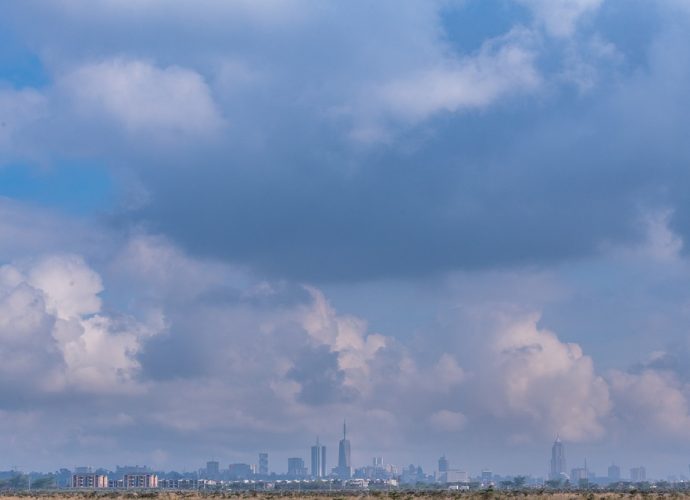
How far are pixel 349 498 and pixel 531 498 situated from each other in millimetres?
27239

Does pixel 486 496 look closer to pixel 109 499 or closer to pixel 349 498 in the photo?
pixel 349 498

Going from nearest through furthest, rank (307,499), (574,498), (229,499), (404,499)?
(574,498)
(404,499)
(307,499)
(229,499)

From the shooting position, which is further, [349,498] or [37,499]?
[37,499]

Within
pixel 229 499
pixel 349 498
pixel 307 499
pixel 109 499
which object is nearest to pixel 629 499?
pixel 349 498

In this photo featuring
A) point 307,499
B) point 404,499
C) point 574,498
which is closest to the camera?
point 574,498

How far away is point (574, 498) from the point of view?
151 meters

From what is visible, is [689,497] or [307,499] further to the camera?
[307,499]

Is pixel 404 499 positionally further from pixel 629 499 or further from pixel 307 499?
pixel 629 499

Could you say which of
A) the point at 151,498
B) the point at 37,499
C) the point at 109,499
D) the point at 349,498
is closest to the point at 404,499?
the point at 349,498

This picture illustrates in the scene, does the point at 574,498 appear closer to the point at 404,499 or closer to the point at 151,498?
the point at 404,499

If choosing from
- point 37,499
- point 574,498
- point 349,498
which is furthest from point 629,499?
point 37,499

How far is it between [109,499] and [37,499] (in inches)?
509

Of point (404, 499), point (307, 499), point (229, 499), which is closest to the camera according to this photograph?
point (404, 499)

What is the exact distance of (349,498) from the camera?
164 metres
